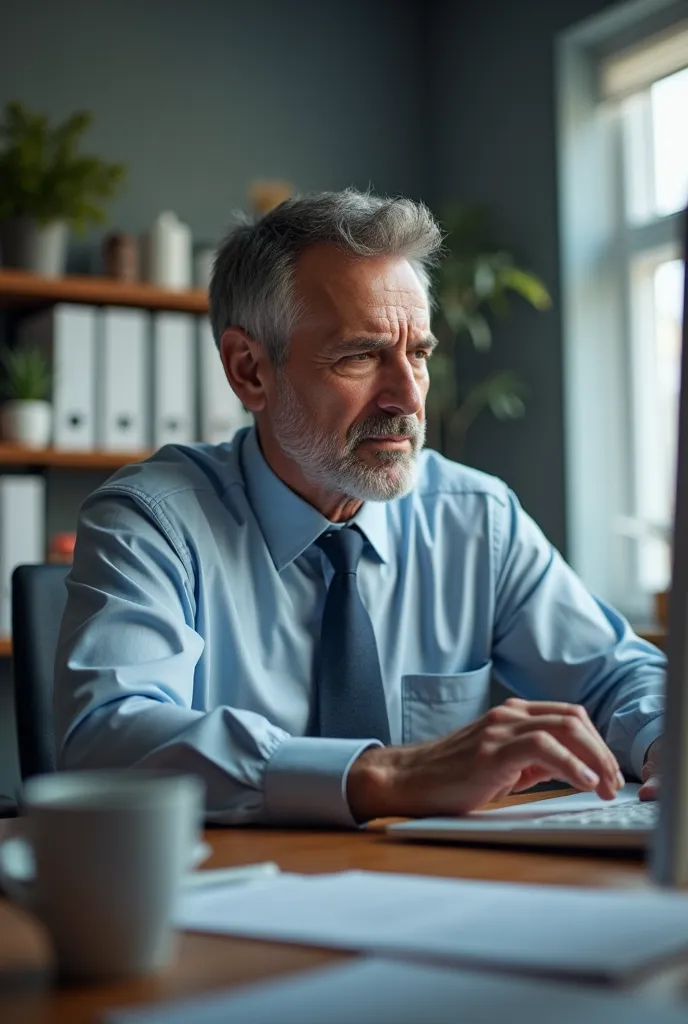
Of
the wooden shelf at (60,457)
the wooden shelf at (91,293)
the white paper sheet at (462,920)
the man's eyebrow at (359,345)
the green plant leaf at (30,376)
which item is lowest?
the white paper sheet at (462,920)

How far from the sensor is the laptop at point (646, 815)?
623mm

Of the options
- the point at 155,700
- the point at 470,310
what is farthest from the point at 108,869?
the point at 470,310

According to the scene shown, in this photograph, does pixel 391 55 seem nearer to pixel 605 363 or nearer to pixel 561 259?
pixel 561 259

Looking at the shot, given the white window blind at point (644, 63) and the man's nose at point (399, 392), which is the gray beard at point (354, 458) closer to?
the man's nose at point (399, 392)

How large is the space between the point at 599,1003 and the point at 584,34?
11.6 ft

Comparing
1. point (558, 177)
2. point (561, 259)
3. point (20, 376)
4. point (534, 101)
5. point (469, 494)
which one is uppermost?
point (534, 101)

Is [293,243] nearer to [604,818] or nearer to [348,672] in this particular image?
[348,672]

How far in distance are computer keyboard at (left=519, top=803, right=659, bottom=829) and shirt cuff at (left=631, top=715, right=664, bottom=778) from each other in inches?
11.6

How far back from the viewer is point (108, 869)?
1.73 ft

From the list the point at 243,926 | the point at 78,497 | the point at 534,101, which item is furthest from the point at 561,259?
the point at 243,926

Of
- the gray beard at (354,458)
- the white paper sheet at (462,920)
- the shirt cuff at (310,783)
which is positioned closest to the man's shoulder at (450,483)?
the gray beard at (354,458)

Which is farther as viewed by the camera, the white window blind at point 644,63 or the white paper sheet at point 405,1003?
the white window blind at point 644,63

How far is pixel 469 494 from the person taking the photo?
1705mm

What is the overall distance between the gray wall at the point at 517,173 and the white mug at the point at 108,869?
3.12 m
